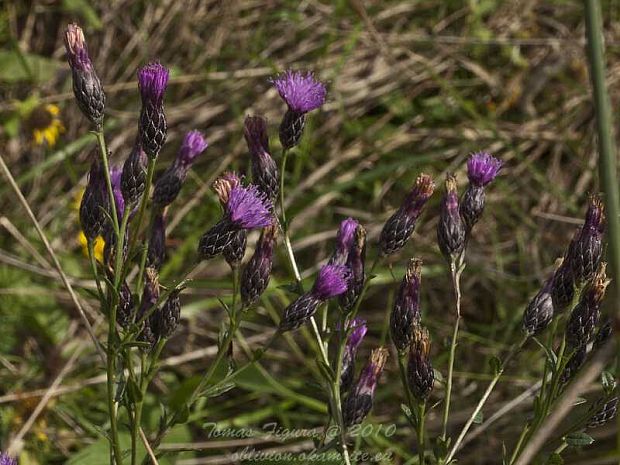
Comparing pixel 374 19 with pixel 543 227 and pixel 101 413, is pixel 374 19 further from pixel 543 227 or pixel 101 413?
pixel 101 413

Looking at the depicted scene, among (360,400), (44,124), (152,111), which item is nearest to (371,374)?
(360,400)

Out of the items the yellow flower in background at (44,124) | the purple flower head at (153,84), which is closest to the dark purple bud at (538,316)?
the purple flower head at (153,84)

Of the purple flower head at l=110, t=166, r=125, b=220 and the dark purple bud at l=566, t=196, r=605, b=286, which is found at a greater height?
the purple flower head at l=110, t=166, r=125, b=220

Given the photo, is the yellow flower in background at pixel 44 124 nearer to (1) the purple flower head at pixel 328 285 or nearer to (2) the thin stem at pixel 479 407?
(1) the purple flower head at pixel 328 285

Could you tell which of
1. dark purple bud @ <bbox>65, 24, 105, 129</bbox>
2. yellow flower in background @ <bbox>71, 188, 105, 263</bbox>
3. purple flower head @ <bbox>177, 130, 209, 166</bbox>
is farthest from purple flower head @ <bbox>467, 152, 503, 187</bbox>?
yellow flower in background @ <bbox>71, 188, 105, 263</bbox>

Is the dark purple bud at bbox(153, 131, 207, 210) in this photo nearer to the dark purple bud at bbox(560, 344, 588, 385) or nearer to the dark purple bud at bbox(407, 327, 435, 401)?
the dark purple bud at bbox(407, 327, 435, 401)
